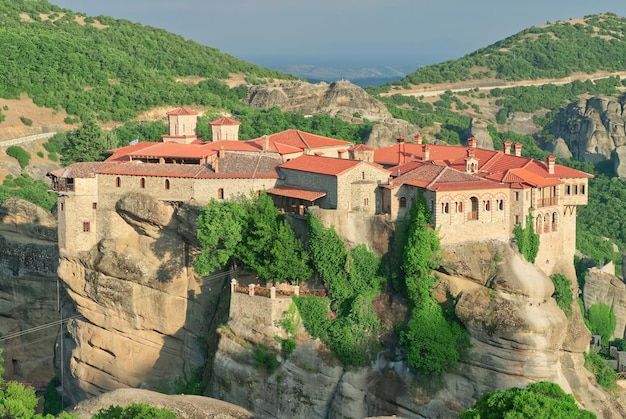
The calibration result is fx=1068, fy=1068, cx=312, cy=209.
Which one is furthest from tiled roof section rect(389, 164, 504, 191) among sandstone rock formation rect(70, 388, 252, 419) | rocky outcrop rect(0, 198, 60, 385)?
rocky outcrop rect(0, 198, 60, 385)

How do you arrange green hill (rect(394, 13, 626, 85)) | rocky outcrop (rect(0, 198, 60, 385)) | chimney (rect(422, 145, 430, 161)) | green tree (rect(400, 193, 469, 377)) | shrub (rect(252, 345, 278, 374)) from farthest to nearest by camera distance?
green hill (rect(394, 13, 626, 85))
rocky outcrop (rect(0, 198, 60, 385))
chimney (rect(422, 145, 430, 161))
shrub (rect(252, 345, 278, 374))
green tree (rect(400, 193, 469, 377))

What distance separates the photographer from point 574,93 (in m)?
158

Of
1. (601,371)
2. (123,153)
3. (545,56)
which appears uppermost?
(545,56)

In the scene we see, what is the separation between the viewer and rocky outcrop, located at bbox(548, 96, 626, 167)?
11569 centimetres

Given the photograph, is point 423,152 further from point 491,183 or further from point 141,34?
point 141,34

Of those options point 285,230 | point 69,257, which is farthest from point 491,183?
point 69,257

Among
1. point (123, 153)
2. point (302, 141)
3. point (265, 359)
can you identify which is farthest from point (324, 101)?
point (265, 359)

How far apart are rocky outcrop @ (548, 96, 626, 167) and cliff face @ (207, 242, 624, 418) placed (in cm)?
6625

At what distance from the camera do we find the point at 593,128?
→ 11762 cm

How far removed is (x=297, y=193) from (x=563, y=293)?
14.1m

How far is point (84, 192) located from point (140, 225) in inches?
141

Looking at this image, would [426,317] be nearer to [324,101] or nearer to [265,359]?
[265,359]

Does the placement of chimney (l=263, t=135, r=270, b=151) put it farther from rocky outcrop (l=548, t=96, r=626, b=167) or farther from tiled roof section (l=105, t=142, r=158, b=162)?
rocky outcrop (l=548, t=96, r=626, b=167)

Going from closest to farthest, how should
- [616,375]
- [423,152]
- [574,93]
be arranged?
[616,375] → [423,152] → [574,93]
